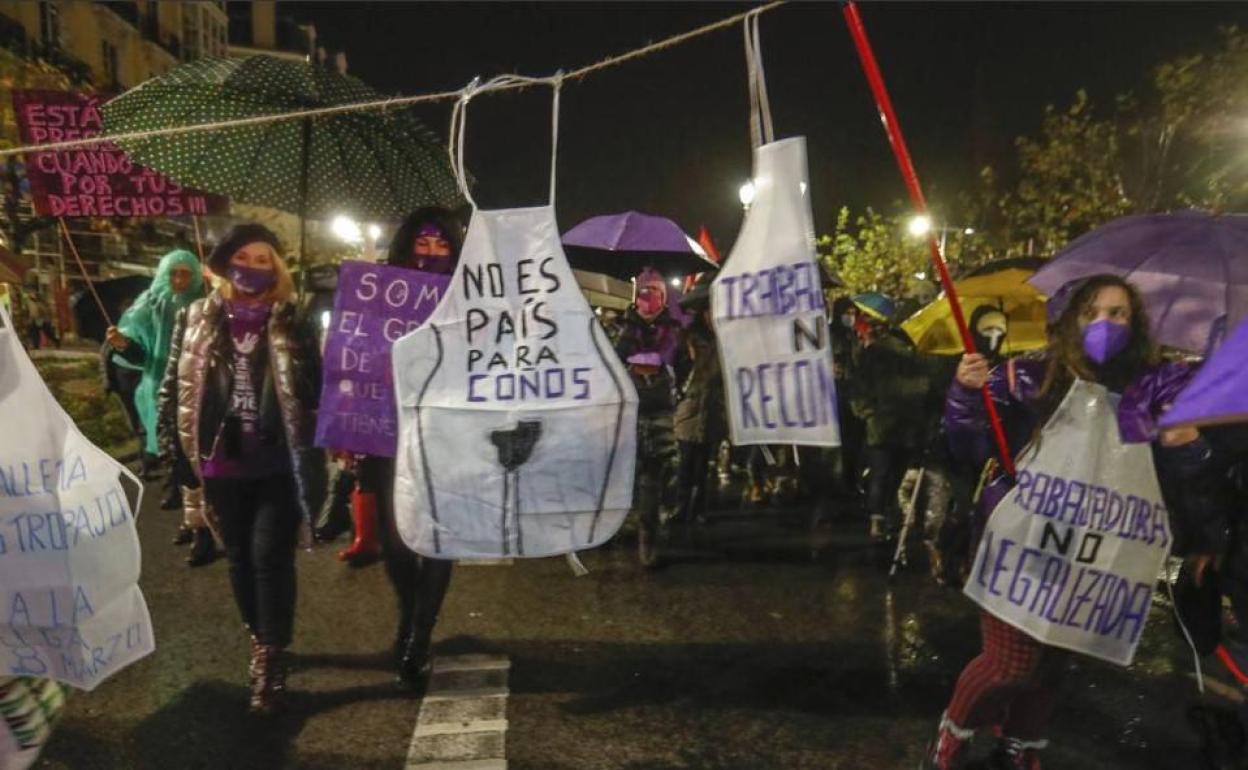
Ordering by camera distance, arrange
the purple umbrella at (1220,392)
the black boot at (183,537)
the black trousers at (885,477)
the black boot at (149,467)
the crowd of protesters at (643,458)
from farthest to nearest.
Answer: the black boot at (149,467)
the black trousers at (885,477)
the black boot at (183,537)
the crowd of protesters at (643,458)
the purple umbrella at (1220,392)

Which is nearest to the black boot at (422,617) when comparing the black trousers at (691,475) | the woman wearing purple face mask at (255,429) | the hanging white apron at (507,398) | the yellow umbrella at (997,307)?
the woman wearing purple face mask at (255,429)

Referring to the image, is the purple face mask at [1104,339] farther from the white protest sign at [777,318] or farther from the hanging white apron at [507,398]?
the hanging white apron at [507,398]

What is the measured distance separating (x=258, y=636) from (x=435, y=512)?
1.42m

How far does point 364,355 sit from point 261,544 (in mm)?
971

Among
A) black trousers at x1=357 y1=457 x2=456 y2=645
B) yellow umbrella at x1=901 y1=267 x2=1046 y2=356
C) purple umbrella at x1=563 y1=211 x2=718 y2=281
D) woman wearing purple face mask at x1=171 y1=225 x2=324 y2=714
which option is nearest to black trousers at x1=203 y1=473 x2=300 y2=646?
woman wearing purple face mask at x1=171 y1=225 x2=324 y2=714

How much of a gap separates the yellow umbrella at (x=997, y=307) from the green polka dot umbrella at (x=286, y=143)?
3.86 meters

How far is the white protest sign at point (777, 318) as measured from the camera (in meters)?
2.58

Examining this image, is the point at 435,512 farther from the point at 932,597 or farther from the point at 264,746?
the point at 932,597

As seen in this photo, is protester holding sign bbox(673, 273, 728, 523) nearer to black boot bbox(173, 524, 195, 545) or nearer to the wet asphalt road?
the wet asphalt road

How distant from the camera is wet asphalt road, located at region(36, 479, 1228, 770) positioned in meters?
3.38

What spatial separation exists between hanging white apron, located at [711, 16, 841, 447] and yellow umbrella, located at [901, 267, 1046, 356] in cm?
436

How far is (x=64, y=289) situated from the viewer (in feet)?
65.4

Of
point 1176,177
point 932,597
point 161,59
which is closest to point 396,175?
point 932,597

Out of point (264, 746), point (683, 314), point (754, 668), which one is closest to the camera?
point (264, 746)
